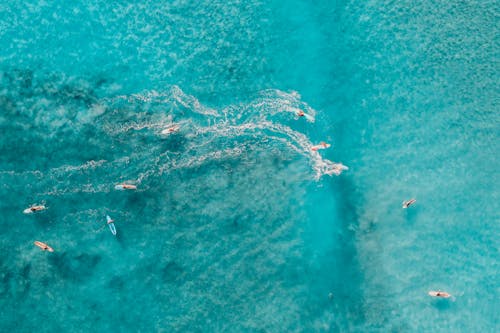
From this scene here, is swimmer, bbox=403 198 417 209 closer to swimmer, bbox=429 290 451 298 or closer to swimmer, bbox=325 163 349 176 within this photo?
swimmer, bbox=325 163 349 176

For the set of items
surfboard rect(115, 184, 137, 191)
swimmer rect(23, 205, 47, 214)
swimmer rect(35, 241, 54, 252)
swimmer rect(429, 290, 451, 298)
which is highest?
surfboard rect(115, 184, 137, 191)

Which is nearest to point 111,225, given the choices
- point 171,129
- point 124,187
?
point 124,187

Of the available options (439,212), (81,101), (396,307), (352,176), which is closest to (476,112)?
(439,212)

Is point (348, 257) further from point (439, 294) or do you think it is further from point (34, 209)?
point (34, 209)

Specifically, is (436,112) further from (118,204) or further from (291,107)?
(118,204)

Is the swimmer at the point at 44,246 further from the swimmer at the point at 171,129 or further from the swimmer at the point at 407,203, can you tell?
the swimmer at the point at 407,203

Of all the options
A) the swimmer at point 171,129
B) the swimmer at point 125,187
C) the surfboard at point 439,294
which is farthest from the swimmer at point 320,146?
the swimmer at point 125,187

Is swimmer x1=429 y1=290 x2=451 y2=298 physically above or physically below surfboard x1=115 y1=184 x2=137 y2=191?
below

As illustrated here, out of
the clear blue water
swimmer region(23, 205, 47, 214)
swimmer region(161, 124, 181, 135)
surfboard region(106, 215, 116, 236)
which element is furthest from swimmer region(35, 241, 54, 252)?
swimmer region(161, 124, 181, 135)
